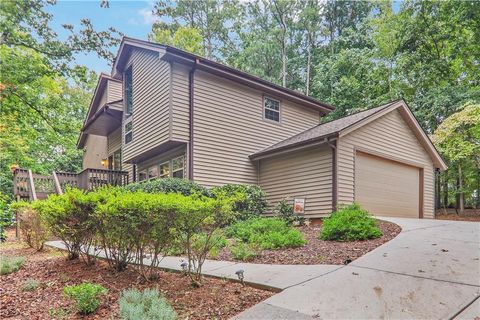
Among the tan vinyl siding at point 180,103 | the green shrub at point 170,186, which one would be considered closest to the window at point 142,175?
the green shrub at point 170,186

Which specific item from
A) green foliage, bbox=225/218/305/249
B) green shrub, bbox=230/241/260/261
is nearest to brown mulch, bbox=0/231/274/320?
green shrub, bbox=230/241/260/261

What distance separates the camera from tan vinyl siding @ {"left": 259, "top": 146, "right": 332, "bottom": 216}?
10133mm

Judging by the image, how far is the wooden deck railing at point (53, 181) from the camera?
12031mm

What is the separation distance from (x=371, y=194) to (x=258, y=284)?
331 inches

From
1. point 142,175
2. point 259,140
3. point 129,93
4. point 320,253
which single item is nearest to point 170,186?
point 259,140

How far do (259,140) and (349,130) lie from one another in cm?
390

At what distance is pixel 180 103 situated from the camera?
1052 cm

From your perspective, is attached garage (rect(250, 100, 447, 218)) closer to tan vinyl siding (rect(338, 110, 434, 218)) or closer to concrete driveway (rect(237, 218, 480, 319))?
tan vinyl siding (rect(338, 110, 434, 218))

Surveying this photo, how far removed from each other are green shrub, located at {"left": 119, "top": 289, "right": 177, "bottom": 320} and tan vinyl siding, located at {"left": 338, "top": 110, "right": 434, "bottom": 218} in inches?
301

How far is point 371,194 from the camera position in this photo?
1109 cm

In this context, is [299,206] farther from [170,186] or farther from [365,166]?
[170,186]

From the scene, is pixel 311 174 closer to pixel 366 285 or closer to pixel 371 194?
pixel 371 194

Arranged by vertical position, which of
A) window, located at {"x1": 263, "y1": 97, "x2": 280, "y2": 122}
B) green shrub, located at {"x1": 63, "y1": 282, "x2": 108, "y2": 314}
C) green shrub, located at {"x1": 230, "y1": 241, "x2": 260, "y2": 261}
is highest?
window, located at {"x1": 263, "y1": 97, "x2": 280, "y2": 122}

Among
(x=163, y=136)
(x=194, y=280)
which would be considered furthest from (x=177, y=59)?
(x=194, y=280)
